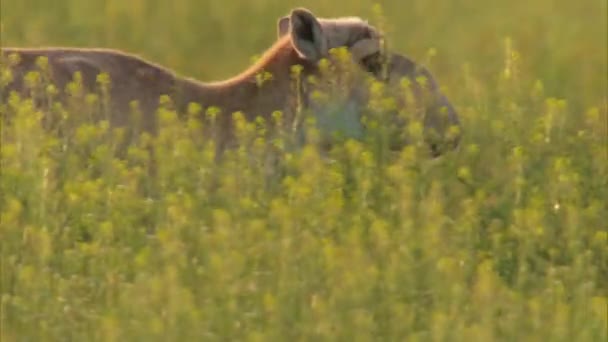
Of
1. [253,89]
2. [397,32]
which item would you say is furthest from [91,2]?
[253,89]

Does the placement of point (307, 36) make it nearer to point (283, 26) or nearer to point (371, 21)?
point (283, 26)

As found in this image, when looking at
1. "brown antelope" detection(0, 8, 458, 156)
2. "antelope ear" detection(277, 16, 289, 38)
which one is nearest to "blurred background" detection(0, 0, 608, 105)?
"antelope ear" detection(277, 16, 289, 38)

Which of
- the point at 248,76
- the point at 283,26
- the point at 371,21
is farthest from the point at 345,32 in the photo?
the point at 371,21

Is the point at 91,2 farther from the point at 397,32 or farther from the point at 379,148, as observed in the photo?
the point at 379,148

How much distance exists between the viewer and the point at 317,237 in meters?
9.03

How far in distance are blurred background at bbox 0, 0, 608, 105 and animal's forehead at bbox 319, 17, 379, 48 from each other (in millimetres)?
2489

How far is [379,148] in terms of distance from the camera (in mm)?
10383

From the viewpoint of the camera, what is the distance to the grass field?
322 inches

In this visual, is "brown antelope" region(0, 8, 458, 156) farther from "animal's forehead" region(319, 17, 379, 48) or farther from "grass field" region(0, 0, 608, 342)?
"grass field" region(0, 0, 608, 342)

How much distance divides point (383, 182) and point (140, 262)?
1.80 m

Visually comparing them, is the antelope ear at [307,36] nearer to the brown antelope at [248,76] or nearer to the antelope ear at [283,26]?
the brown antelope at [248,76]

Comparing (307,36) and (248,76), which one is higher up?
(307,36)

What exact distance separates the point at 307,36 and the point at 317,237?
2.13 metres

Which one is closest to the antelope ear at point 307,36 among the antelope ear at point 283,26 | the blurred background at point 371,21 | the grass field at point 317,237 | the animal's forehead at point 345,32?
the animal's forehead at point 345,32
